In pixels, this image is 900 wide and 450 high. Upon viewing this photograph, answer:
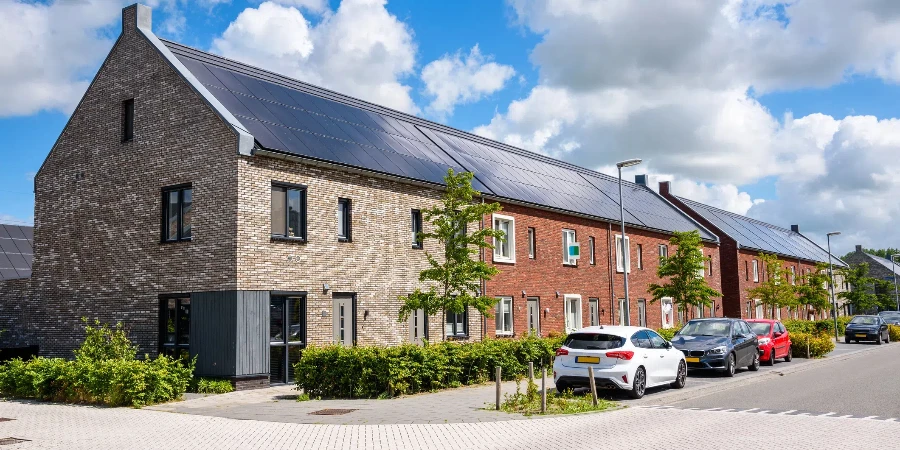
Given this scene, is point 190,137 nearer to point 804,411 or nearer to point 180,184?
point 180,184

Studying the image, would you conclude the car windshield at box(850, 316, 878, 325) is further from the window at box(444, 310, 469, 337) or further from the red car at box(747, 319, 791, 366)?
the window at box(444, 310, 469, 337)

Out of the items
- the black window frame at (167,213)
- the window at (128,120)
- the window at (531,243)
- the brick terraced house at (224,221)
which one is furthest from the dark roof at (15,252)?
the window at (531,243)

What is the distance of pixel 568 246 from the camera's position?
102 feet

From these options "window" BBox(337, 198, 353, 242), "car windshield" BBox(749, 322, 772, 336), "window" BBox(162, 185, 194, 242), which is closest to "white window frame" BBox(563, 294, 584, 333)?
"car windshield" BBox(749, 322, 772, 336)

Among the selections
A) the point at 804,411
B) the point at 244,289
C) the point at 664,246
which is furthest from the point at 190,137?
the point at 664,246

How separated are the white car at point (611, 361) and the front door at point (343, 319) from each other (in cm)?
651

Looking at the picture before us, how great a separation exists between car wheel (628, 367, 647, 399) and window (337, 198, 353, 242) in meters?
8.68

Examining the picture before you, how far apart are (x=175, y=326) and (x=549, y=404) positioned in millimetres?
9868

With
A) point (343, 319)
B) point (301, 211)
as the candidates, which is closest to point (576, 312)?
point (343, 319)

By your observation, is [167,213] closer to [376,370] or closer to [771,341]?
[376,370]

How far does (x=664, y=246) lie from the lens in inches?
1594

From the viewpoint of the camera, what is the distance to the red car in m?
24.3

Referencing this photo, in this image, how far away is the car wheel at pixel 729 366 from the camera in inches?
805

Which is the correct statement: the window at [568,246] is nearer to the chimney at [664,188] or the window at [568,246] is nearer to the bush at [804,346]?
the bush at [804,346]
